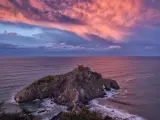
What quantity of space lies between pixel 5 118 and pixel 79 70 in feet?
144

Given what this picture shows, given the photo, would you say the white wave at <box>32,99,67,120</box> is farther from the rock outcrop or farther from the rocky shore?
the rock outcrop

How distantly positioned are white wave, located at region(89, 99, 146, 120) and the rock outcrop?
2928mm

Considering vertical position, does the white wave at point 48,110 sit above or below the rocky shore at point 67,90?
below

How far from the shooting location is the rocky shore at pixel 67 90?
56.9 meters

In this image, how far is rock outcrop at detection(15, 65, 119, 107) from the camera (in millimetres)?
57031

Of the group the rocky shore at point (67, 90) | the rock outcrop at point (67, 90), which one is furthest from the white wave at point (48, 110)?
the rock outcrop at point (67, 90)

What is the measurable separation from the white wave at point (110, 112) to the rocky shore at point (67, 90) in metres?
2.62

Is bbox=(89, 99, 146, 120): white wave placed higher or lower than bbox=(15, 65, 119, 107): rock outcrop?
lower

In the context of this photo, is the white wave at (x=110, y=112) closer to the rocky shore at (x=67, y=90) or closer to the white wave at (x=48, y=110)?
the rocky shore at (x=67, y=90)

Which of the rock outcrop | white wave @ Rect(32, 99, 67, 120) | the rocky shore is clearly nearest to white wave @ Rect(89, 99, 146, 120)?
the rocky shore

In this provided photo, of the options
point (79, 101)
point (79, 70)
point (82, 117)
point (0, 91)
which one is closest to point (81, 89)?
point (79, 101)

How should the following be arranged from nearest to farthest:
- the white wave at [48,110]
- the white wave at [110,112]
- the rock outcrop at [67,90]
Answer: the white wave at [110,112]
the white wave at [48,110]
the rock outcrop at [67,90]

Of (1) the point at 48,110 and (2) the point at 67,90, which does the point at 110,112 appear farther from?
(1) the point at 48,110

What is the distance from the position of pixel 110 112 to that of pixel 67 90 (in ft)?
43.1
